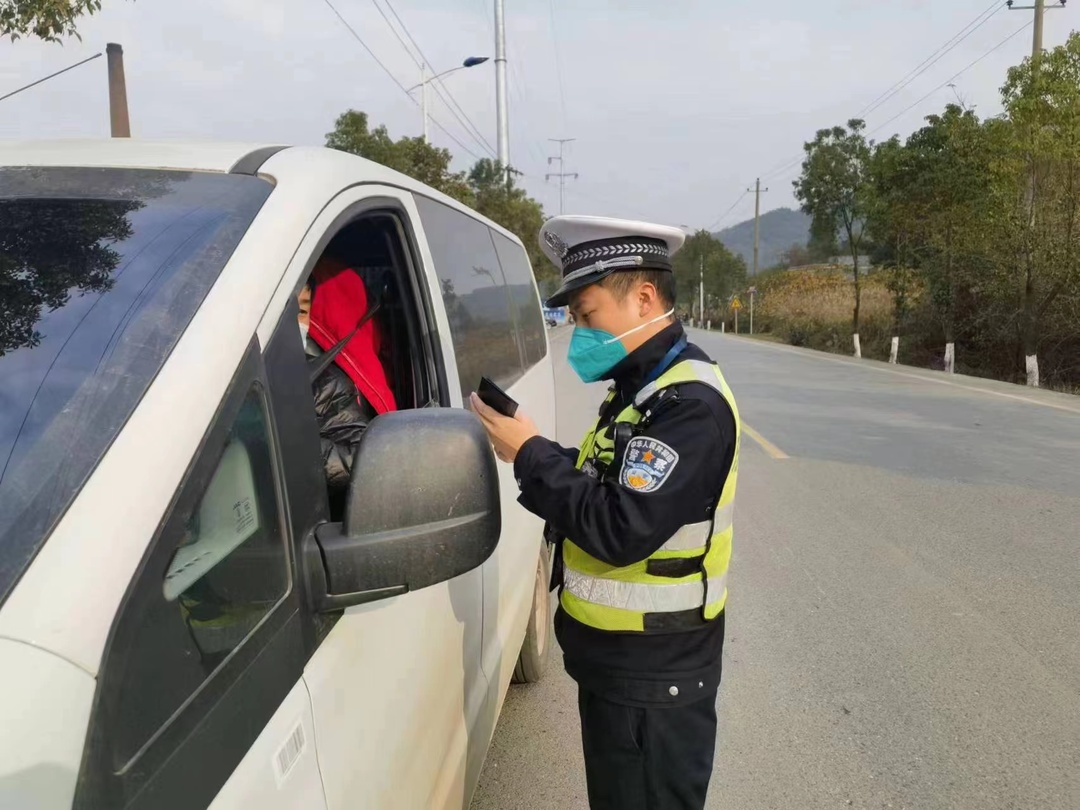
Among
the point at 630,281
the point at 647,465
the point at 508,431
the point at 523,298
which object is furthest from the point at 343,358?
the point at 523,298

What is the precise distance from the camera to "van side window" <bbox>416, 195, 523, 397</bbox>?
2357mm

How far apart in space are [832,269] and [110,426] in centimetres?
A: 5385

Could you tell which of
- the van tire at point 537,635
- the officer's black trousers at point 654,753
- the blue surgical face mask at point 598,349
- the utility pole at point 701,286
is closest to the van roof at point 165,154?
the blue surgical face mask at point 598,349

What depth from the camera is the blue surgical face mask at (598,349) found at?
6.15 ft

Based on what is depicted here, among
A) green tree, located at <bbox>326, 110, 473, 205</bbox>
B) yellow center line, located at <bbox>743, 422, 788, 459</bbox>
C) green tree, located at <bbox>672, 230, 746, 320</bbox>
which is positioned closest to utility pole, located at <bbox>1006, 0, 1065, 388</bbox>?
yellow center line, located at <bbox>743, 422, 788, 459</bbox>

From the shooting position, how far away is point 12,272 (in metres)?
1.27

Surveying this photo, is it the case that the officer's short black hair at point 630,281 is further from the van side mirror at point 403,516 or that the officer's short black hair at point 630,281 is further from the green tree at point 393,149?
the green tree at point 393,149

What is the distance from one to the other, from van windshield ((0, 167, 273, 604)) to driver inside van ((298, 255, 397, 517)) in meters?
0.67

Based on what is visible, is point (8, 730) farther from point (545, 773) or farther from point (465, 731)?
point (545, 773)

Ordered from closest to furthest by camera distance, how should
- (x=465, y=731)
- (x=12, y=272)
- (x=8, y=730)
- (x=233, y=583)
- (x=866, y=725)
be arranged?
(x=8, y=730), (x=233, y=583), (x=12, y=272), (x=465, y=731), (x=866, y=725)

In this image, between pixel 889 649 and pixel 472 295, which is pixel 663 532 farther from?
pixel 889 649

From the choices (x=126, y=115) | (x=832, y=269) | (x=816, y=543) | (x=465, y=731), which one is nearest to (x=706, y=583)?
(x=465, y=731)

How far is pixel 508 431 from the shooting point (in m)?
1.75

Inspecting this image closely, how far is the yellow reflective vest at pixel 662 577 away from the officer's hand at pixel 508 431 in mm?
195
